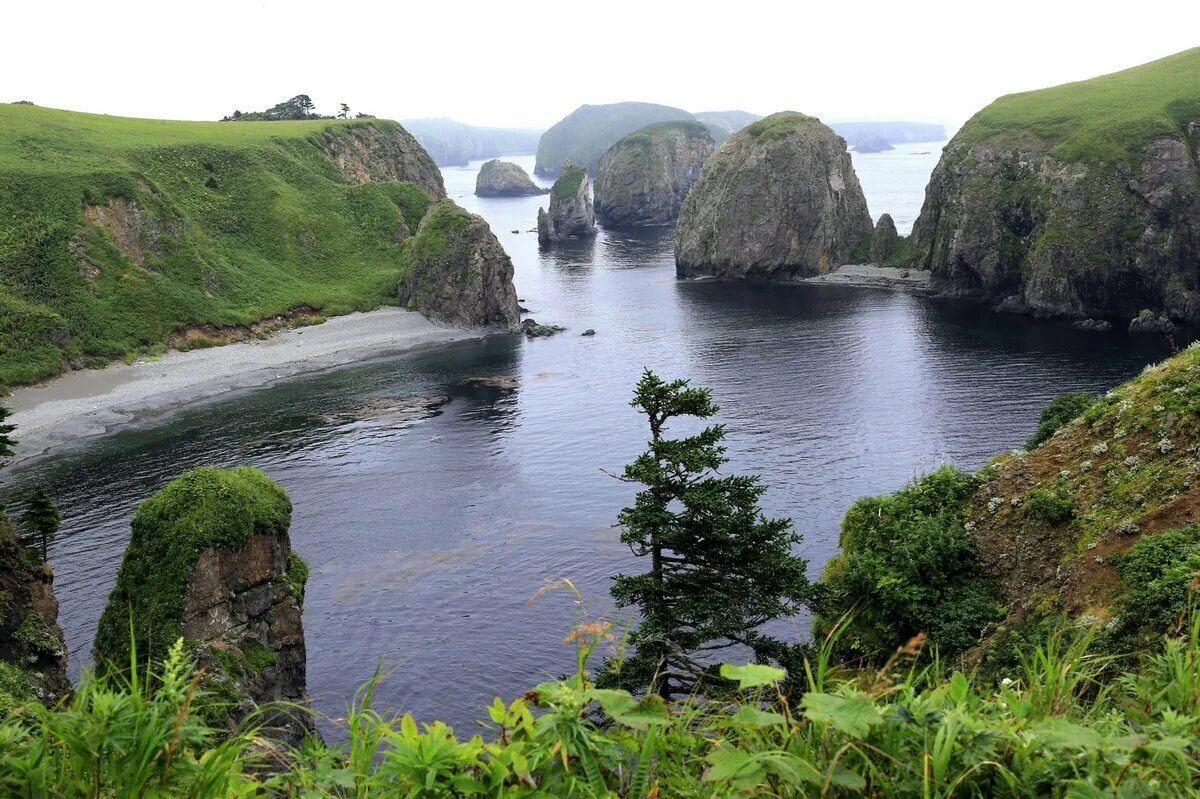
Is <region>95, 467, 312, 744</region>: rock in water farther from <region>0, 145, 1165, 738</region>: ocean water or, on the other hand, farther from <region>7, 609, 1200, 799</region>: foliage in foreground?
<region>7, 609, 1200, 799</region>: foliage in foreground

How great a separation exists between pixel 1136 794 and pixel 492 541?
189ft

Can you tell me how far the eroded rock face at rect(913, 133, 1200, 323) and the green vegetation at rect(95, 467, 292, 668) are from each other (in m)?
125

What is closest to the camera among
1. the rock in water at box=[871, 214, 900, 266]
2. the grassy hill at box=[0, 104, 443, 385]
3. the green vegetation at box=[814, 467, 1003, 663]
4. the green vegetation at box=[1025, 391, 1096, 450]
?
the green vegetation at box=[814, 467, 1003, 663]

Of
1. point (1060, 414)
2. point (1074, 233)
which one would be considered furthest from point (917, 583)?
point (1074, 233)

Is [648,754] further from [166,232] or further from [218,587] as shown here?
[166,232]

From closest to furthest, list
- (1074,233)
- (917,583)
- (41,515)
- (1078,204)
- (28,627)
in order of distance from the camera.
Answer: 1. (917,583)
2. (28,627)
3. (41,515)
4. (1074,233)
5. (1078,204)

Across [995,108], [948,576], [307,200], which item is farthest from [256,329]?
[995,108]

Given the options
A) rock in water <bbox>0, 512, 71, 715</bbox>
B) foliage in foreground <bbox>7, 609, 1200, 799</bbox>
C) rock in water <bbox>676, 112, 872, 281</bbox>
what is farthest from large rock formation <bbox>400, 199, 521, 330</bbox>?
foliage in foreground <bbox>7, 609, 1200, 799</bbox>

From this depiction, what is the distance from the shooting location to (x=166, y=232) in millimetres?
136000

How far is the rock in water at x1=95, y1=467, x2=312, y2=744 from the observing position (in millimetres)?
32875

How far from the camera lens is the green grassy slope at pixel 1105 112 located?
449 feet

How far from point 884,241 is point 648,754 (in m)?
181

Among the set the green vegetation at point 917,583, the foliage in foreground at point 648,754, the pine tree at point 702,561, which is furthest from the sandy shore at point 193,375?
the foliage in foreground at point 648,754

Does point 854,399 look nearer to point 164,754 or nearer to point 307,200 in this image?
point 164,754
